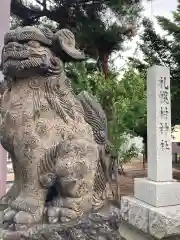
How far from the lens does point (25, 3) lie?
526cm

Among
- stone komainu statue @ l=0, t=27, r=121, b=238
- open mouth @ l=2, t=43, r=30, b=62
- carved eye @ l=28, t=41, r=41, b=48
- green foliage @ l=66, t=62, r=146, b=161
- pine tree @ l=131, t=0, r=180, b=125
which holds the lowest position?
stone komainu statue @ l=0, t=27, r=121, b=238

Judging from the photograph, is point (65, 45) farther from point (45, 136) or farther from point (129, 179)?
point (129, 179)

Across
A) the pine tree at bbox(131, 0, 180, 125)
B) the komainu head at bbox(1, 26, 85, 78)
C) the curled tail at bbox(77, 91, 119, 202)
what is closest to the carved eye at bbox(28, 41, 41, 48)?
the komainu head at bbox(1, 26, 85, 78)

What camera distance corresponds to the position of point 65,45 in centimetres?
120

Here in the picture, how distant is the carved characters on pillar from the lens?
8.72 feet

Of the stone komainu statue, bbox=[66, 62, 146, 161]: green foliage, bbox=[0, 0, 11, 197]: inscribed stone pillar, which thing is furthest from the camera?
bbox=[66, 62, 146, 161]: green foliage

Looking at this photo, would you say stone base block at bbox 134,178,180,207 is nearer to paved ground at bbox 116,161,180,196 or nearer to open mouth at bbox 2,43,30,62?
open mouth at bbox 2,43,30,62

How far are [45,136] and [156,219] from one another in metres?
Answer: 1.63

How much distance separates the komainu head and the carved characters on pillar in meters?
1.62

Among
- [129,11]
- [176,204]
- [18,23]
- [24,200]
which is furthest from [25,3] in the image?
[24,200]

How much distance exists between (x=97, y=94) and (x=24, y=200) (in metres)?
3.35

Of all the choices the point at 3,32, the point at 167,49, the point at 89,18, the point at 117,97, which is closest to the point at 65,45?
the point at 3,32

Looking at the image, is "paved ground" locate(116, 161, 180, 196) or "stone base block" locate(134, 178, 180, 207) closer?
"stone base block" locate(134, 178, 180, 207)

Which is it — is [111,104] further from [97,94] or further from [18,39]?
[18,39]
